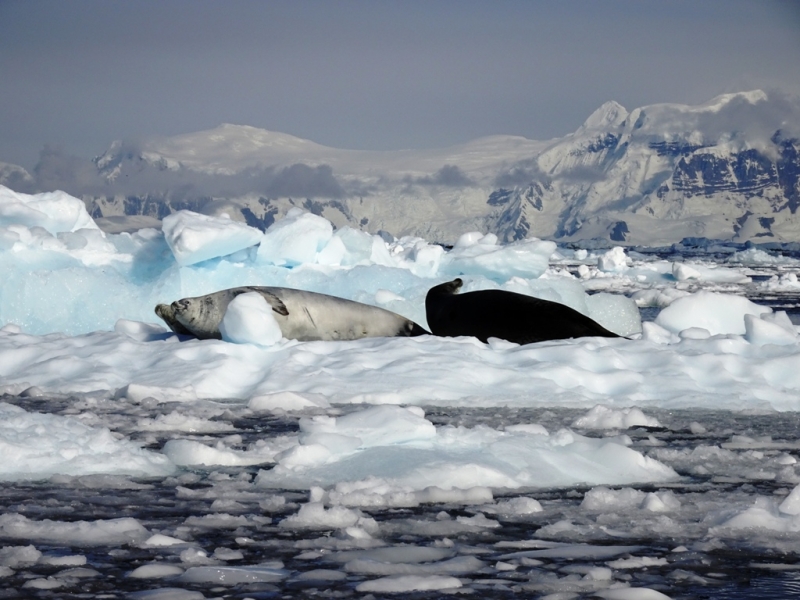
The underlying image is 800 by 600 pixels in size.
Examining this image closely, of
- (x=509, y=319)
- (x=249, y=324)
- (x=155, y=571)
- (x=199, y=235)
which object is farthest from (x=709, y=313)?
(x=155, y=571)

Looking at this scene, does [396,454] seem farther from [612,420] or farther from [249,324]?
[249,324]

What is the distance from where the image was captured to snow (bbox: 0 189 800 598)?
2.87 metres

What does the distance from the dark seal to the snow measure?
33.2 inches

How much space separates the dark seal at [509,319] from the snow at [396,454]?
0.84 m

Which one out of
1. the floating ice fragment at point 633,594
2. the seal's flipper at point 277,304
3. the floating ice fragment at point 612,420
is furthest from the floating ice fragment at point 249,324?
the floating ice fragment at point 633,594

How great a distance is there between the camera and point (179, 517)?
339cm

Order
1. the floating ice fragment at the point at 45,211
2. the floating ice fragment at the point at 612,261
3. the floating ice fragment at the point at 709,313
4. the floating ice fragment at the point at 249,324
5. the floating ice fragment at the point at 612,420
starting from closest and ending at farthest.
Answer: the floating ice fragment at the point at 612,420
the floating ice fragment at the point at 249,324
the floating ice fragment at the point at 709,313
the floating ice fragment at the point at 45,211
the floating ice fragment at the point at 612,261

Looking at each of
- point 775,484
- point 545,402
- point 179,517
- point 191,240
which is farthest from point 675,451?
point 191,240

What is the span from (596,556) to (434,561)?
48 cm

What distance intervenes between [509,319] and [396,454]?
5.79m

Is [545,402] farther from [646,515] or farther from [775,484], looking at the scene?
[646,515]

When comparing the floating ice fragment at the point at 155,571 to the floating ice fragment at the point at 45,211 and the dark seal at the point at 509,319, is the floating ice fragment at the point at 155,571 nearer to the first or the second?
the dark seal at the point at 509,319

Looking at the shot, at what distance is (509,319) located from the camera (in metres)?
9.87

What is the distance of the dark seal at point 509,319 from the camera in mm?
9672
